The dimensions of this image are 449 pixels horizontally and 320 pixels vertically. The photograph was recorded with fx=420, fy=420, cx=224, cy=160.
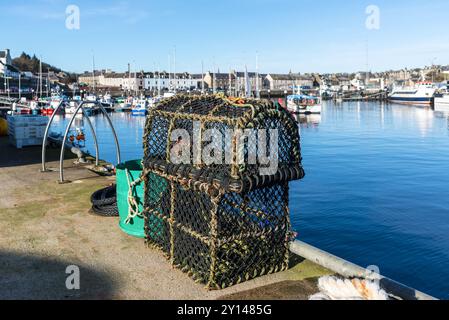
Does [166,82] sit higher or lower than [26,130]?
higher

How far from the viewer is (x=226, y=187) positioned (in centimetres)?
490

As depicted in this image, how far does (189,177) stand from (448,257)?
10.00 m

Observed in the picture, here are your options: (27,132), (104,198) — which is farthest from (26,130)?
(104,198)

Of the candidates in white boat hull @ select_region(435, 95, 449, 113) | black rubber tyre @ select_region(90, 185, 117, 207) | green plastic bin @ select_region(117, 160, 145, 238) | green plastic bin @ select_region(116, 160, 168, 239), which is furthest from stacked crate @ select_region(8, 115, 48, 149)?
white boat hull @ select_region(435, 95, 449, 113)

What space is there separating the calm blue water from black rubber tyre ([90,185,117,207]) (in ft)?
24.0

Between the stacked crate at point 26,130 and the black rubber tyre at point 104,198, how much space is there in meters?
11.0

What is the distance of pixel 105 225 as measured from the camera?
772 cm

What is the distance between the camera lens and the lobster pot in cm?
511

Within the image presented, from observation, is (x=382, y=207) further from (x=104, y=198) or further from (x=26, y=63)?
(x=26, y=63)

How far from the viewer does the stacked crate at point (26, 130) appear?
17.8 metres

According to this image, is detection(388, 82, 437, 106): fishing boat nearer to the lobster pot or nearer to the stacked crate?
the stacked crate

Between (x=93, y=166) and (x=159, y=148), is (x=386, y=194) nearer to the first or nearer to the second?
(x=93, y=166)

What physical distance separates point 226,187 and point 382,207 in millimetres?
14247

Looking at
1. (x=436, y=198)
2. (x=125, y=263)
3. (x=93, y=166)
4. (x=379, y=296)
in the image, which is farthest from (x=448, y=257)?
(x=93, y=166)
